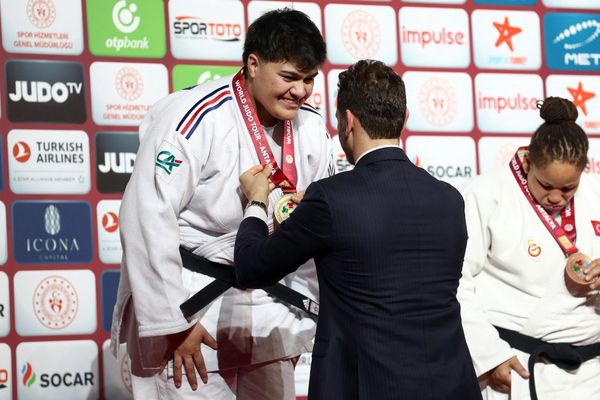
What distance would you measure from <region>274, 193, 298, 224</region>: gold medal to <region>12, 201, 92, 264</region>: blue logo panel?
4.74ft

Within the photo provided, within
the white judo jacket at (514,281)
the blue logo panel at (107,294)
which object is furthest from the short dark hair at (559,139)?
the blue logo panel at (107,294)

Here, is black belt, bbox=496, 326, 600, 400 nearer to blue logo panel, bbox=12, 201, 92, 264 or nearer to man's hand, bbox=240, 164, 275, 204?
man's hand, bbox=240, 164, 275, 204

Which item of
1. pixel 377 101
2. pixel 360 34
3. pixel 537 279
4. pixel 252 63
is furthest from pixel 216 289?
pixel 360 34

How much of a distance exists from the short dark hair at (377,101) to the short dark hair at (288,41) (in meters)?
0.33

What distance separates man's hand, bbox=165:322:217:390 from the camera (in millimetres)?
2479

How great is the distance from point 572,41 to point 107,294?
228 cm

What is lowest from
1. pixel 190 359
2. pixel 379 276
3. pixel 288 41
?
pixel 190 359

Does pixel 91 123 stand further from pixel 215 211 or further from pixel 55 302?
pixel 215 211

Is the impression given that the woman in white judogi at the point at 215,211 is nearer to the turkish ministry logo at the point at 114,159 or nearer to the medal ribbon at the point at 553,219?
the medal ribbon at the point at 553,219

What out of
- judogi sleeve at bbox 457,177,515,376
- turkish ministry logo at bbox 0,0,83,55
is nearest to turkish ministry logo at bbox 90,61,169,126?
turkish ministry logo at bbox 0,0,83,55

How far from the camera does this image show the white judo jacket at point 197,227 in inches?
95.2

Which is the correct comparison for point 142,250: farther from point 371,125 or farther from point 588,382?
point 588,382

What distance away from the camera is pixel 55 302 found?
3.61m

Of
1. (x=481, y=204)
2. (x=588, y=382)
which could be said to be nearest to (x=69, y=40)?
(x=481, y=204)
